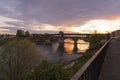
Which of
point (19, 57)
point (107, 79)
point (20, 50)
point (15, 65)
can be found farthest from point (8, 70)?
point (107, 79)

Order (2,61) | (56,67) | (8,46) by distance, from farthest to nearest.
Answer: (8,46)
(2,61)
(56,67)

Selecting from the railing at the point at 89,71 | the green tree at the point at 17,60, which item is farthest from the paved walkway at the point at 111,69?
the green tree at the point at 17,60

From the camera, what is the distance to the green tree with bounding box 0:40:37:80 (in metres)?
46.9

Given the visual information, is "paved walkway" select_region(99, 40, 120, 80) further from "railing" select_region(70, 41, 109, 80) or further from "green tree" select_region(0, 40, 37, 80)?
"green tree" select_region(0, 40, 37, 80)

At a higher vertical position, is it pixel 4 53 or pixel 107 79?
pixel 107 79

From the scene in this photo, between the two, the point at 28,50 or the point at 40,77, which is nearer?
the point at 40,77

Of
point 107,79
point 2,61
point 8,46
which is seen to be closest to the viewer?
point 107,79

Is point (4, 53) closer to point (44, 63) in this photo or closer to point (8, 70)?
point (8, 70)

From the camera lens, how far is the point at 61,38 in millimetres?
137625

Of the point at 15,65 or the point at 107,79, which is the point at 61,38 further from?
the point at 107,79

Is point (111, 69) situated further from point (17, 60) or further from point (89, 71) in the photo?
point (17, 60)

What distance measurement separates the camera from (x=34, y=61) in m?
51.2

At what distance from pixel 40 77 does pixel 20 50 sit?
135 ft

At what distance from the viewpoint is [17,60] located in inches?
2048
